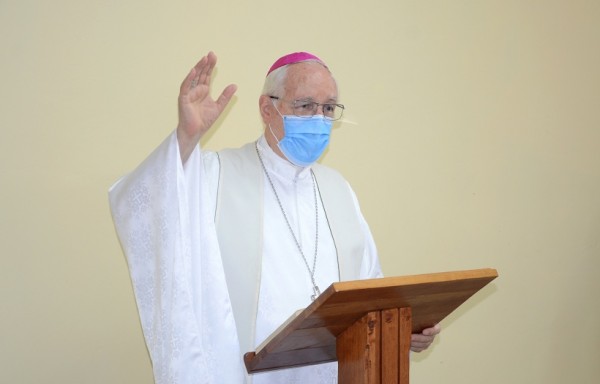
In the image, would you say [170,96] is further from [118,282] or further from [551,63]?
[551,63]

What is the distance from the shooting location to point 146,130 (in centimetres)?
336

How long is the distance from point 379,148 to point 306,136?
4.17 ft

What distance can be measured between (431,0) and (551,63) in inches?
39.4

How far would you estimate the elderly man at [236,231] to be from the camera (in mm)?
2371

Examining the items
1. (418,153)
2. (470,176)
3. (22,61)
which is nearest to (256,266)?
(22,61)

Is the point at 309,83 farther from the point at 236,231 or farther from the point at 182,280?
the point at 182,280

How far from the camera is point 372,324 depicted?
6.64ft

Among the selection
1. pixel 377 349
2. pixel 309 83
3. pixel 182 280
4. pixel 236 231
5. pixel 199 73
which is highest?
pixel 309 83

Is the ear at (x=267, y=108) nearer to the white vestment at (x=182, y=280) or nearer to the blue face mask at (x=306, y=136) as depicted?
the blue face mask at (x=306, y=136)

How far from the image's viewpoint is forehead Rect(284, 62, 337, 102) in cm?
296

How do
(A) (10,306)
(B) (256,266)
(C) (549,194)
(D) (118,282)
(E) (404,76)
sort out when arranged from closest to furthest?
(B) (256,266)
(A) (10,306)
(D) (118,282)
(E) (404,76)
(C) (549,194)

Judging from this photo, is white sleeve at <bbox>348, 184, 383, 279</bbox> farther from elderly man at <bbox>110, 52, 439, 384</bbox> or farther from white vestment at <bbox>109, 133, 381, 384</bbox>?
white vestment at <bbox>109, 133, 381, 384</bbox>

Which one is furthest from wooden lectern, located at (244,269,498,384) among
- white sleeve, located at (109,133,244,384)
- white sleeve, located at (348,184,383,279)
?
white sleeve, located at (348,184,383,279)

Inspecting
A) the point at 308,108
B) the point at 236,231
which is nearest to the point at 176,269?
the point at 236,231
